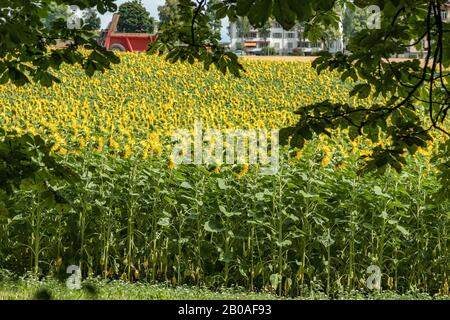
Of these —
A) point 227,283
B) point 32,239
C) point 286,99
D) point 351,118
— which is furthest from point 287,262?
point 286,99

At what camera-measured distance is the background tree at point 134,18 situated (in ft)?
183

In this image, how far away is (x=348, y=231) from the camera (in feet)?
24.3

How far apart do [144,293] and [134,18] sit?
5086cm

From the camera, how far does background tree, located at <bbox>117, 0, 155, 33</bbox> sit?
2191 inches

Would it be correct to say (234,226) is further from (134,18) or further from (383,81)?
(134,18)

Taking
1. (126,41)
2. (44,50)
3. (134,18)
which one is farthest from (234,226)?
(134,18)

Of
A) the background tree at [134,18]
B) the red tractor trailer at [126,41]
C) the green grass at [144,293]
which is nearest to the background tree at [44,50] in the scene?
the green grass at [144,293]

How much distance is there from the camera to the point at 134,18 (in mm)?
55938

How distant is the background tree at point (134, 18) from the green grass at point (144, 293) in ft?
162

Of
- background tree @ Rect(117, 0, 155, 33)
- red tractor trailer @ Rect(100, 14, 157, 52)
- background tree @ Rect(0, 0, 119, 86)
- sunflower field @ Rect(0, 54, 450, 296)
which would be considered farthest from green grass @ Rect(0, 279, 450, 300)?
background tree @ Rect(117, 0, 155, 33)

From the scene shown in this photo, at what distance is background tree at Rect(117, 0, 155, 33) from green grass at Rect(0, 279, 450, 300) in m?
49.3

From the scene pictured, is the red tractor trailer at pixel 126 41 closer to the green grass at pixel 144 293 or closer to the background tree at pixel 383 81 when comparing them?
the green grass at pixel 144 293
